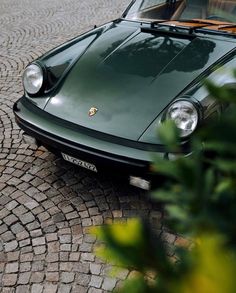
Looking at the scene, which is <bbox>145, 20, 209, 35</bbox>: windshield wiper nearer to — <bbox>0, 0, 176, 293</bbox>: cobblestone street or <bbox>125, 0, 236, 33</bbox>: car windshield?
<bbox>125, 0, 236, 33</bbox>: car windshield

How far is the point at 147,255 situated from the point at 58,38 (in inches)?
288

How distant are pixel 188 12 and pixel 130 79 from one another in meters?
1.45

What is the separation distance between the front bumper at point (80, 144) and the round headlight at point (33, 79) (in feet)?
0.43

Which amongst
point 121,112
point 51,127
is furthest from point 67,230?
point 121,112

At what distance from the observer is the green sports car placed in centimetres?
259

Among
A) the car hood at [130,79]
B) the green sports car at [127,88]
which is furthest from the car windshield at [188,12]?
the car hood at [130,79]

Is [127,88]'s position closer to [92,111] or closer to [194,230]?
[92,111]

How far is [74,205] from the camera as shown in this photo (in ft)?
10.0

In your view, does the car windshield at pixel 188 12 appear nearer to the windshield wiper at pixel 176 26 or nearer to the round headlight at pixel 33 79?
the windshield wiper at pixel 176 26

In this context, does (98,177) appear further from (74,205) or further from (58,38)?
(58,38)

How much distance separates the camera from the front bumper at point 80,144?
257cm

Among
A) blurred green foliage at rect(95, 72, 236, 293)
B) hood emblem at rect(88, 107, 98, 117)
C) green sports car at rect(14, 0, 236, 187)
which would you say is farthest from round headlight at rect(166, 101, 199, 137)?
blurred green foliage at rect(95, 72, 236, 293)

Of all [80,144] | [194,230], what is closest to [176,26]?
[80,144]

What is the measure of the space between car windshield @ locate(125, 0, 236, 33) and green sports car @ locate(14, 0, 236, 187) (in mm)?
12
